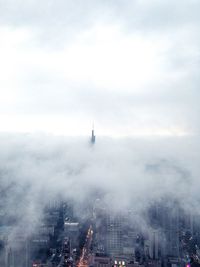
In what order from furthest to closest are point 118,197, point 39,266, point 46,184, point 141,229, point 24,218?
point 46,184 < point 118,197 < point 24,218 < point 141,229 < point 39,266

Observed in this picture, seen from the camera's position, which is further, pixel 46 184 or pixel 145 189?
pixel 46 184

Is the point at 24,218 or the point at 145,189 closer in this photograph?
the point at 24,218

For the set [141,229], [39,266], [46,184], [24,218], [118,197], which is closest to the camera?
[39,266]

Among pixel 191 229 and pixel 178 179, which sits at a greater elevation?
pixel 178 179

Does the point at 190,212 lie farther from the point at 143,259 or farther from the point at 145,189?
the point at 143,259

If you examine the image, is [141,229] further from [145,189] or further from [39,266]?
[39,266]

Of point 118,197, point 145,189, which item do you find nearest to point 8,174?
point 118,197

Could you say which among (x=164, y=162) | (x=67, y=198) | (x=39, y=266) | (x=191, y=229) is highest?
(x=164, y=162)

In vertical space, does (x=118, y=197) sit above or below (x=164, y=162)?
below

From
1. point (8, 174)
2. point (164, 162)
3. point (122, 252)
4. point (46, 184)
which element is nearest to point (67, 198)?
point (46, 184)
